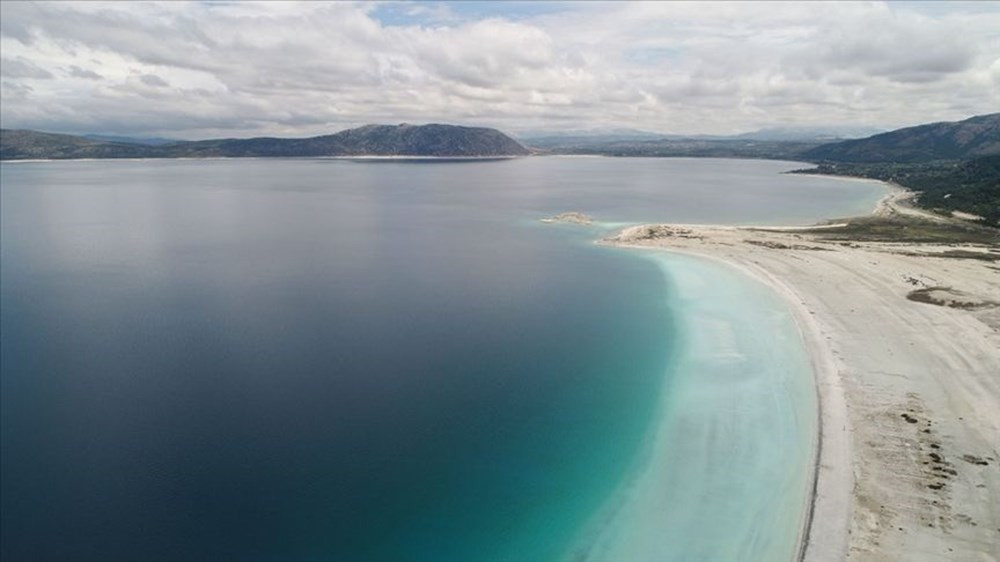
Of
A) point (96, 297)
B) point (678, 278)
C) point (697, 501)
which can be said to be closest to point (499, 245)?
point (678, 278)

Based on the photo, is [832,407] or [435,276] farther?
[435,276]

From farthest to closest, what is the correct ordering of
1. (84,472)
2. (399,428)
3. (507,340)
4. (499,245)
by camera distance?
(499,245) < (507,340) < (399,428) < (84,472)

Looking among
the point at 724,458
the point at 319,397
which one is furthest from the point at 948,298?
the point at 319,397

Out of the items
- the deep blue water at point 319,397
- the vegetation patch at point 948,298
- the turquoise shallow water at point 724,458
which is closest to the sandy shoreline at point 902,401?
the vegetation patch at point 948,298

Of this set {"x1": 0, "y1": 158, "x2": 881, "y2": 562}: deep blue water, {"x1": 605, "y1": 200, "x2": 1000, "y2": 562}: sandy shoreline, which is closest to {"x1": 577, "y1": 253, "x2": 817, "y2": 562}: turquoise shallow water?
{"x1": 605, "y1": 200, "x2": 1000, "y2": 562}: sandy shoreline

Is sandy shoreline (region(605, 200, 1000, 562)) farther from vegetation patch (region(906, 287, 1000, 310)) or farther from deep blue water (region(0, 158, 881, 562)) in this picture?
deep blue water (region(0, 158, 881, 562))

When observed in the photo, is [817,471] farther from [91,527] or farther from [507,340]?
[91,527]
